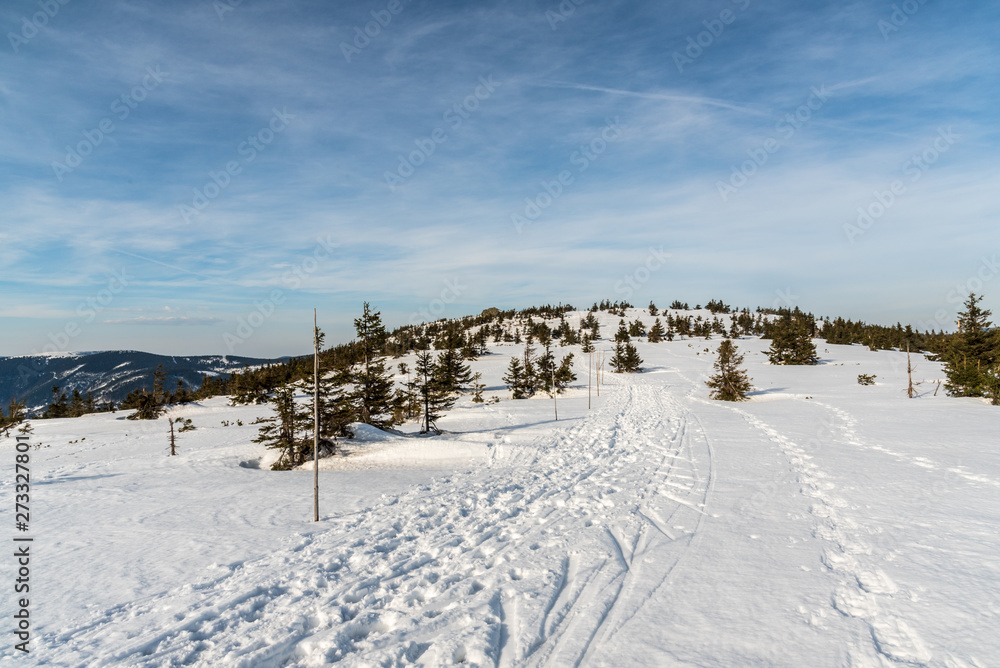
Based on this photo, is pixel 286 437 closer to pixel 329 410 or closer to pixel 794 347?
pixel 329 410

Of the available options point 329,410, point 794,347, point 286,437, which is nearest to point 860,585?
point 329,410

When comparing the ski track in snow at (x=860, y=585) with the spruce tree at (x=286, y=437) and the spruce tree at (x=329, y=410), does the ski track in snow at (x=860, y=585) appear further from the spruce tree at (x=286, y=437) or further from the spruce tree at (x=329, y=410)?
the spruce tree at (x=286, y=437)

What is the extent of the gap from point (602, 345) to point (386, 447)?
76.9m

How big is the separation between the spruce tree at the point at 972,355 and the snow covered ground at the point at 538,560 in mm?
15396

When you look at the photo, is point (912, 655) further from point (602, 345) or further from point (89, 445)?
point (602, 345)

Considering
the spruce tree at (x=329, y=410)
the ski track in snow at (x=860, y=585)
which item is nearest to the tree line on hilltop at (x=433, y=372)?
the spruce tree at (x=329, y=410)

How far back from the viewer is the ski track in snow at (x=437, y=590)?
184 inches

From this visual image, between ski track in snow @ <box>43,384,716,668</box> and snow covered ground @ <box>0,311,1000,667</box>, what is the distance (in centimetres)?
3

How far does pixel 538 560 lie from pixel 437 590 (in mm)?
1744

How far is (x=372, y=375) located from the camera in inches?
811

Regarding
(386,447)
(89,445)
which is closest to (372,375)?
(386,447)

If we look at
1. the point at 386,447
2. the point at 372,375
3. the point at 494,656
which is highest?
the point at 372,375

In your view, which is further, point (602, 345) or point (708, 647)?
point (602, 345)

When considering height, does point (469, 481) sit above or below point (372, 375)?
below
